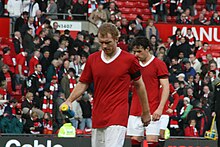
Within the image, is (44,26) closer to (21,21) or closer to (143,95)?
(21,21)

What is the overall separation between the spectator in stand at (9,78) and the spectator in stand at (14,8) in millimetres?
5303

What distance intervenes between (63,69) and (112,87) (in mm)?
14222

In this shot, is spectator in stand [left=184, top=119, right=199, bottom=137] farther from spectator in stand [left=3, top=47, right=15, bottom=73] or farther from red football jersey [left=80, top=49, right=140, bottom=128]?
red football jersey [left=80, top=49, right=140, bottom=128]

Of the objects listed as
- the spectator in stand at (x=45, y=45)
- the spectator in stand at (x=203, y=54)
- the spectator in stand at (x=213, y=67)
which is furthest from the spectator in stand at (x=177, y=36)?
the spectator in stand at (x=45, y=45)

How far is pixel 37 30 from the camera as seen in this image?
29047 millimetres

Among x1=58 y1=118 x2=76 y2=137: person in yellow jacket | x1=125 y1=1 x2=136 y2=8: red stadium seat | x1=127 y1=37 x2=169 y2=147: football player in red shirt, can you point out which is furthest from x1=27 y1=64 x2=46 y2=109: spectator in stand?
x1=125 y1=1 x2=136 y2=8: red stadium seat

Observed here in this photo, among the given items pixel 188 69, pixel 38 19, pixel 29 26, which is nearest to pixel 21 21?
pixel 29 26

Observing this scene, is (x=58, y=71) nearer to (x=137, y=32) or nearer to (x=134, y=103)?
(x=137, y=32)

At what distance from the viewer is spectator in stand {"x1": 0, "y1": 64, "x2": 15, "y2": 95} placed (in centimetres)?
2545

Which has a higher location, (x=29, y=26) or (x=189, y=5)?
(x=189, y=5)

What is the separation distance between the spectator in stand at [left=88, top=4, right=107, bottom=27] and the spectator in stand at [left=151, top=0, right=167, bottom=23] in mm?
4370

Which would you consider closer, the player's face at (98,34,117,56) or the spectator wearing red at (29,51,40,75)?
the player's face at (98,34,117,56)

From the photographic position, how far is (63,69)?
26.2 m

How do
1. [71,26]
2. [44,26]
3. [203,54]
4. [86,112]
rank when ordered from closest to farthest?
[86,112]
[44,26]
[203,54]
[71,26]
